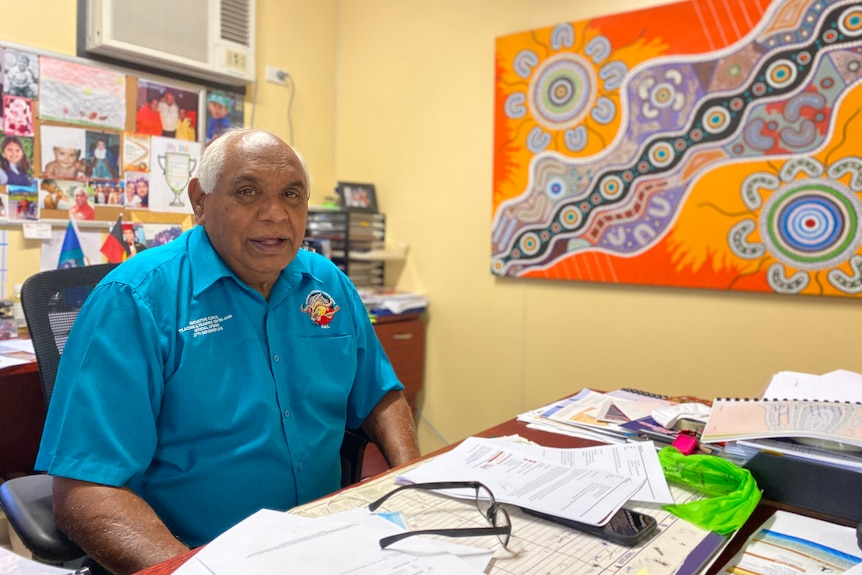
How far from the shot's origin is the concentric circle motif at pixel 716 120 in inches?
89.4

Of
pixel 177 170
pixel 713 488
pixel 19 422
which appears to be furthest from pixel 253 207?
pixel 177 170

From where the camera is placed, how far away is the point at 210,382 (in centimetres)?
114

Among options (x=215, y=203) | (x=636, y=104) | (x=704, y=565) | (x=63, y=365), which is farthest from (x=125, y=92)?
(x=704, y=565)

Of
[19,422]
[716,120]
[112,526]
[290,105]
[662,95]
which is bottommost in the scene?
[19,422]

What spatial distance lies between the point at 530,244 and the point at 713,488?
180 centimetres

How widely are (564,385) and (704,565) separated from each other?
6.30 ft

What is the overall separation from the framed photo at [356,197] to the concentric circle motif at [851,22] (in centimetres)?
210

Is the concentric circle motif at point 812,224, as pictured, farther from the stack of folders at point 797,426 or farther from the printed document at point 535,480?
the printed document at point 535,480

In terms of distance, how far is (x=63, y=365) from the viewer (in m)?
1.06

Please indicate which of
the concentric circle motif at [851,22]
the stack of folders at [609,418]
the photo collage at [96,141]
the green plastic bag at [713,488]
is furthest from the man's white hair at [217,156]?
the concentric circle motif at [851,22]

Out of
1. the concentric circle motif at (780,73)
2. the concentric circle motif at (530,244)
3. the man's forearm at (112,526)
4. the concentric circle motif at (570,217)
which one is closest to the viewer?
the man's forearm at (112,526)

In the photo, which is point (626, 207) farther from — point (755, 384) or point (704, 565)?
point (704, 565)

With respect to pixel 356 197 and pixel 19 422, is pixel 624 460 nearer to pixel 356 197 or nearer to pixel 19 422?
pixel 19 422

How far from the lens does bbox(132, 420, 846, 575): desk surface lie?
0.75 metres
